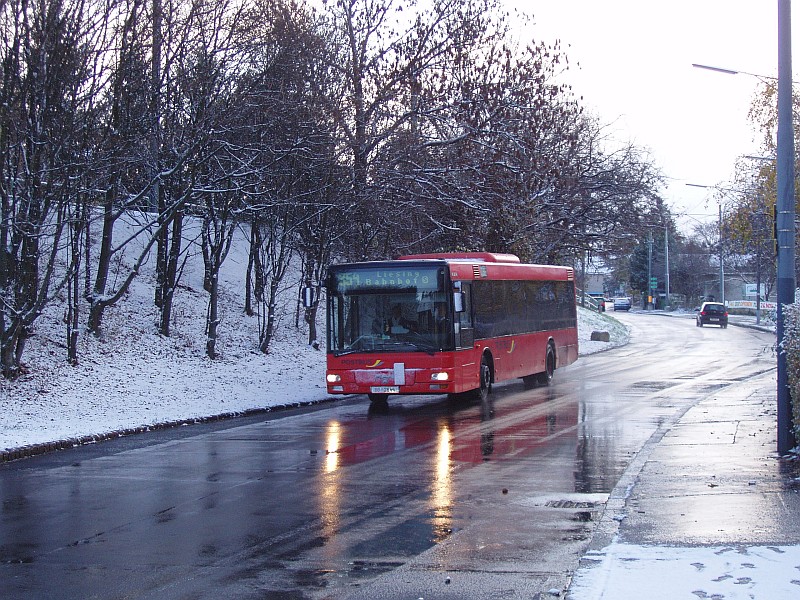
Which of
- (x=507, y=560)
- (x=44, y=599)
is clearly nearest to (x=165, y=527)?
(x=44, y=599)

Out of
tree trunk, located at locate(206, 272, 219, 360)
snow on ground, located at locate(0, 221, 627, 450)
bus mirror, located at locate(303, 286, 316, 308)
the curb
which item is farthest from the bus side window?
tree trunk, located at locate(206, 272, 219, 360)

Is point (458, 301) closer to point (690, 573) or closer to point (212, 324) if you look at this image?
point (212, 324)

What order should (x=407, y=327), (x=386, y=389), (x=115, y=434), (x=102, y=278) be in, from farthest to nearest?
(x=102, y=278), (x=407, y=327), (x=386, y=389), (x=115, y=434)

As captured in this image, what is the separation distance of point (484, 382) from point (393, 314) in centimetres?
301

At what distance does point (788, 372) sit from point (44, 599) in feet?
29.9

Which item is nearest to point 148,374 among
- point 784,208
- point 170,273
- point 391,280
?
point 170,273

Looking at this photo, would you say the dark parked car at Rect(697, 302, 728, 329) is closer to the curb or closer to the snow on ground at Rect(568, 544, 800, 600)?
the curb

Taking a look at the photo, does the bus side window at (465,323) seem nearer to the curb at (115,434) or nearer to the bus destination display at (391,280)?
the bus destination display at (391,280)

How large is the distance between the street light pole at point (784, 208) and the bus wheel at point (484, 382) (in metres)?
9.70

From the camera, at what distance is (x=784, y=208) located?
44.3 feet

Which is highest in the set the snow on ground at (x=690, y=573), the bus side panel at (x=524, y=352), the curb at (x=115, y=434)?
the bus side panel at (x=524, y=352)

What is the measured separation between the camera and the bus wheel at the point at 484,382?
2288 cm

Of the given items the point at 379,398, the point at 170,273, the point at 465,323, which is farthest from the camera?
the point at 170,273

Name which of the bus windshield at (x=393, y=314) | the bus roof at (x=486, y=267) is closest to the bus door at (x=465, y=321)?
the bus roof at (x=486, y=267)
